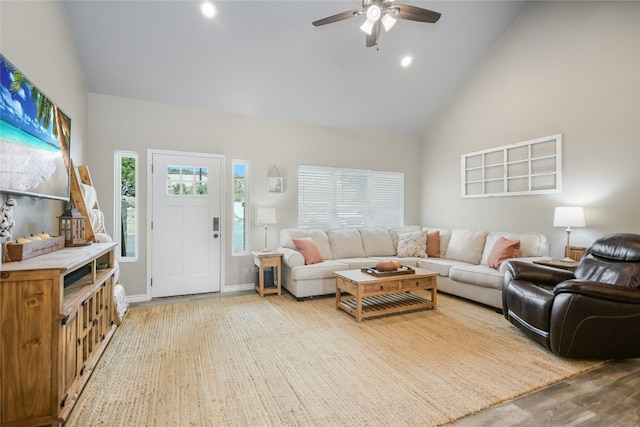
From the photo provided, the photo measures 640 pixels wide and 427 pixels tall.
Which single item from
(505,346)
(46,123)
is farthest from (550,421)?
(46,123)

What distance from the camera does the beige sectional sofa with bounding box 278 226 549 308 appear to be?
3.92m

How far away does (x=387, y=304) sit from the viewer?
12.5 feet

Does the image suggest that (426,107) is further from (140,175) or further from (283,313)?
(140,175)

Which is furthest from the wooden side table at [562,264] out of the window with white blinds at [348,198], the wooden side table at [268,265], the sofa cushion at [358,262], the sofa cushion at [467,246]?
the wooden side table at [268,265]

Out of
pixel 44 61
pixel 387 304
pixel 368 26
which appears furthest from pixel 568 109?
pixel 44 61

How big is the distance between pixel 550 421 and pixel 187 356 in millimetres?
2564

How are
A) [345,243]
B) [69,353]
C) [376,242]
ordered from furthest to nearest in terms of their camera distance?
1. [376,242]
2. [345,243]
3. [69,353]

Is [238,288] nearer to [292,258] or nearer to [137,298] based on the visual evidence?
[292,258]

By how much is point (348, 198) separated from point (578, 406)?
415cm

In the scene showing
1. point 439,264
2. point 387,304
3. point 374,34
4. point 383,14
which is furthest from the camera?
point 439,264

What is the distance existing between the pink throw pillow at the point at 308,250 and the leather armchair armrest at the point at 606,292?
2.87m

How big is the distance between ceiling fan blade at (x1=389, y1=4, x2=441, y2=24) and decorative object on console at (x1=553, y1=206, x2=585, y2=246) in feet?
9.03

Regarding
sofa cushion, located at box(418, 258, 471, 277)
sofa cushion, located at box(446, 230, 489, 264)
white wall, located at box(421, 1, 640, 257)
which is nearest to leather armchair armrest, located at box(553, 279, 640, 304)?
white wall, located at box(421, 1, 640, 257)

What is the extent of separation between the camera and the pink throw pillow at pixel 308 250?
4379 millimetres
